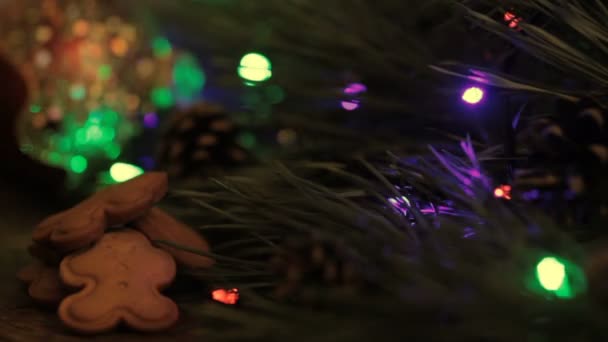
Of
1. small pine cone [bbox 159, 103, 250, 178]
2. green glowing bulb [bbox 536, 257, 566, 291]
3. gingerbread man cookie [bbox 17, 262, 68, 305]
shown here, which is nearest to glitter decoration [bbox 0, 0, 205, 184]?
small pine cone [bbox 159, 103, 250, 178]

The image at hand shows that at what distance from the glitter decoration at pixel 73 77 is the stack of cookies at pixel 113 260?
371mm

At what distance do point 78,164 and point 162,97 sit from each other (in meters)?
0.25

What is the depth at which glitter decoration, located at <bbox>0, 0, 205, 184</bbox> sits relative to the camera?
0.92m

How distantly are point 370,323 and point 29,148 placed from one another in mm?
711

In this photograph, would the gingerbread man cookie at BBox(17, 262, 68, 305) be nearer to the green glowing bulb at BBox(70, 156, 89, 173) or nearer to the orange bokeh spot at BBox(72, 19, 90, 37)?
the green glowing bulb at BBox(70, 156, 89, 173)

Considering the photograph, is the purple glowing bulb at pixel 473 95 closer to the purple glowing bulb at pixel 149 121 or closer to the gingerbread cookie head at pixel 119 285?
the gingerbread cookie head at pixel 119 285

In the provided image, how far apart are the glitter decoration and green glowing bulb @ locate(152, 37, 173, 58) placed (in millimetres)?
88

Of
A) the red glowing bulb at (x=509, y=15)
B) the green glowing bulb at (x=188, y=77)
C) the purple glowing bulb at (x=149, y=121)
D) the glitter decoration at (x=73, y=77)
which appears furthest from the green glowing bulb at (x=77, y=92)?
the red glowing bulb at (x=509, y=15)

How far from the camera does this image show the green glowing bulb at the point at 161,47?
1124 mm

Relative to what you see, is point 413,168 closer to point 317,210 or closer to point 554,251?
point 317,210

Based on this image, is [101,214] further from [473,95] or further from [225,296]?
[473,95]

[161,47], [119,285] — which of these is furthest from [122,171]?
[119,285]

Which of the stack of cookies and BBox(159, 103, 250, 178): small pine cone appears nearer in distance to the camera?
the stack of cookies

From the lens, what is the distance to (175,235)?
1.78 ft
